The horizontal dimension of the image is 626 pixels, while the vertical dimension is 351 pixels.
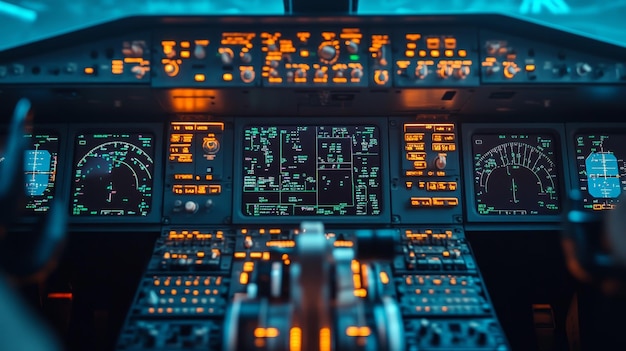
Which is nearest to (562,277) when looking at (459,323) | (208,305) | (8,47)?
(459,323)

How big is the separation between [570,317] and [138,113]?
→ 8.90ft

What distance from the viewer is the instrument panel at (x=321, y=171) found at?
3.13 m

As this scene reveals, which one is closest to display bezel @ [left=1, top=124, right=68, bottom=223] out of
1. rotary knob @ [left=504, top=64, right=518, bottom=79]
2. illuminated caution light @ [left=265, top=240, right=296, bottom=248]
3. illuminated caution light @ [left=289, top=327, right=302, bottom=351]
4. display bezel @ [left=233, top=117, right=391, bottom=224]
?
display bezel @ [left=233, top=117, right=391, bottom=224]

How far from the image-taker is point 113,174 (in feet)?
10.5

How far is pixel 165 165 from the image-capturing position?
318 cm

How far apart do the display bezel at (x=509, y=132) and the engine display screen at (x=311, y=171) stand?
49 centimetres

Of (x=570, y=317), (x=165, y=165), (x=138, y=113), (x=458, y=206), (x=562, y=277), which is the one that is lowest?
(x=570, y=317)

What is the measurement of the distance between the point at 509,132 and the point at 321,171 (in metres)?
1.10

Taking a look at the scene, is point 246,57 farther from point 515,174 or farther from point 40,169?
point 515,174

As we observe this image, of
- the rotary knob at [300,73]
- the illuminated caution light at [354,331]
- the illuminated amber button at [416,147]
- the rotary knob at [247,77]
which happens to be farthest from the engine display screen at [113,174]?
the illuminated caution light at [354,331]

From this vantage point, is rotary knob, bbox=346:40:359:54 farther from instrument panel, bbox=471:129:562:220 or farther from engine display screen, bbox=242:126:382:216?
instrument panel, bbox=471:129:562:220

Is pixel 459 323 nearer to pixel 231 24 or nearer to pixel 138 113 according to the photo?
pixel 231 24

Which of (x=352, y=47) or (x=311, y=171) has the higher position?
(x=352, y=47)

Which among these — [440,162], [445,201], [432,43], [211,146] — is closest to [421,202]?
[445,201]
